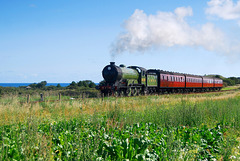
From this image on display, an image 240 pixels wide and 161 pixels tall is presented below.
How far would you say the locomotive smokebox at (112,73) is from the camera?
23995 millimetres

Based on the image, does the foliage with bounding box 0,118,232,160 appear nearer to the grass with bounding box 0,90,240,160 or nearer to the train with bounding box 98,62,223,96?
the grass with bounding box 0,90,240,160

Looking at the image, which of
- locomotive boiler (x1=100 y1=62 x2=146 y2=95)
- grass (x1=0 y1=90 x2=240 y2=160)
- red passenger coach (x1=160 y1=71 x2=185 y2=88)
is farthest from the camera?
red passenger coach (x1=160 y1=71 x2=185 y2=88)

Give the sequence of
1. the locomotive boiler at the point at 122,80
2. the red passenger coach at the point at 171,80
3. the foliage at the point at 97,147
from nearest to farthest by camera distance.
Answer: the foliage at the point at 97,147 → the locomotive boiler at the point at 122,80 → the red passenger coach at the point at 171,80

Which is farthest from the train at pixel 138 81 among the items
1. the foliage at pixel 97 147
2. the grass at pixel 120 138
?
the foliage at pixel 97 147

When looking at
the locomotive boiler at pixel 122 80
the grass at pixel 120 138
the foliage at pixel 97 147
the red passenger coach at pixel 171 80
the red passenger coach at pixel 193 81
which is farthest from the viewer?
the red passenger coach at pixel 193 81

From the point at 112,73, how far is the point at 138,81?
17.7 ft

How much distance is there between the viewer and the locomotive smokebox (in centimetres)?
2400

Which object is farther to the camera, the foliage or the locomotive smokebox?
the locomotive smokebox

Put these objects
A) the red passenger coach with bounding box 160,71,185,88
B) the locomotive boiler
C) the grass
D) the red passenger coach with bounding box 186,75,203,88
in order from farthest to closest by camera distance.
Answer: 1. the red passenger coach with bounding box 186,75,203,88
2. the red passenger coach with bounding box 160,71,185,88
3. the locomotive boiler
4. the grass

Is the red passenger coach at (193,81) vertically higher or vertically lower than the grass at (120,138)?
higher

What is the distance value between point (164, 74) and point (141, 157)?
28.6 metres

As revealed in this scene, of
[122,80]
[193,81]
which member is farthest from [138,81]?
[193,81]

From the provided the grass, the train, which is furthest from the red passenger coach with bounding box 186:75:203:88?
the grass

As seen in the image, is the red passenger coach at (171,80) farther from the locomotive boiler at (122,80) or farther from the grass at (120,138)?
the grass at (120,138)
